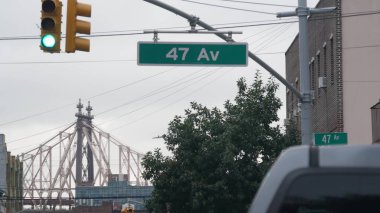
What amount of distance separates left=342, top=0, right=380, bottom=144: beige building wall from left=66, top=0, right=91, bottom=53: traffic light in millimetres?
22931

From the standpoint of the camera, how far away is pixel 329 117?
140 ft

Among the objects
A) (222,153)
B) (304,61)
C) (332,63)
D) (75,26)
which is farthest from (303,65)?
(332,63)

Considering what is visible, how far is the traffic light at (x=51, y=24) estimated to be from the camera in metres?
18.0

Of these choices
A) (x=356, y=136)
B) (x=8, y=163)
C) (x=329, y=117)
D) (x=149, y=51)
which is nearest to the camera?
(x=149, y=51)

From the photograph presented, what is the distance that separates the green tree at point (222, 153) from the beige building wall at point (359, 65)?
261 inches

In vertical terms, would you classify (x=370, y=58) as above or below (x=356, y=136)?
above

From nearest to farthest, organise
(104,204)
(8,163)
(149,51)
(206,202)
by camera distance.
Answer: (149,51) → (206,202) → (8,163) → (104,204)

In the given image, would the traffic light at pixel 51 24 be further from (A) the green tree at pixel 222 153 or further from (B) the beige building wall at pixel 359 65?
(B) the beige building wall at pixel 359 65

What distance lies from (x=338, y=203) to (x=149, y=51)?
13.6 m

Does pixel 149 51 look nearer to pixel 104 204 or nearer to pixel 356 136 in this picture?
pixel 356 136

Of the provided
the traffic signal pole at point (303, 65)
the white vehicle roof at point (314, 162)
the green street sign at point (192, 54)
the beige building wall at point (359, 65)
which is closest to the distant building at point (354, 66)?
the beige building wall at point (359, 65)

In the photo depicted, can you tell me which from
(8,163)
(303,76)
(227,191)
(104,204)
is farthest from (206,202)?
(104,204)

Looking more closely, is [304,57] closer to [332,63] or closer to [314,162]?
[314,162]

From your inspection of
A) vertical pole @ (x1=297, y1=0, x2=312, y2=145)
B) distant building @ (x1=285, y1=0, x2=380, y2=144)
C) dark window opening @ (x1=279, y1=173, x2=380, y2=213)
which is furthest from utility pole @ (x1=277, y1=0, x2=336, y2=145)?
distant building @ (x1=285, y1=0, x2=380, y2=144)
